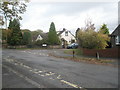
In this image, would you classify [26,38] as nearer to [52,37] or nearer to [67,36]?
[52,37]

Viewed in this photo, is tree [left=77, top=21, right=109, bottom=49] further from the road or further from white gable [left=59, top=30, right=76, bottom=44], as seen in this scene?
white gable [left=59, top=30, right=76, bottom=44]

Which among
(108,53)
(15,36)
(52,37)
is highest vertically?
(15,36)

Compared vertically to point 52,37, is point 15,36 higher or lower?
higher

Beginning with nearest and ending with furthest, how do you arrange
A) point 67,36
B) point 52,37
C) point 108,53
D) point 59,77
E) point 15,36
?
1. point 59,77
2. point 108,53
3. point 15,36
4. point 52,37
5. point 67,36

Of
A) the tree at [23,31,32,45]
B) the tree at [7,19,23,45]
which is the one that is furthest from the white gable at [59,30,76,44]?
the tree at [7,19,23,45]

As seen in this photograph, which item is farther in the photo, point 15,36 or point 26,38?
point 26,38

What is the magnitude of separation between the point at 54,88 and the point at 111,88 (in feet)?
7.87

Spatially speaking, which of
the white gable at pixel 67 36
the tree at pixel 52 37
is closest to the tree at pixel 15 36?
the tree at pixel 52 37

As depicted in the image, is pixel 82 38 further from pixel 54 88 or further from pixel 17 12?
pixel 54 88

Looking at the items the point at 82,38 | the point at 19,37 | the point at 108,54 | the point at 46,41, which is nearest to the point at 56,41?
the point at 46,41

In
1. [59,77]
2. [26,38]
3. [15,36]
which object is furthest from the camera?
[26,38]

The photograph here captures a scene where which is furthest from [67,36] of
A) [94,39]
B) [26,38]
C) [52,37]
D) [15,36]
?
[94,39]

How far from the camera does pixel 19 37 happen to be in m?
37.2

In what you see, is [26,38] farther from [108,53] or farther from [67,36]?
[108,53]
